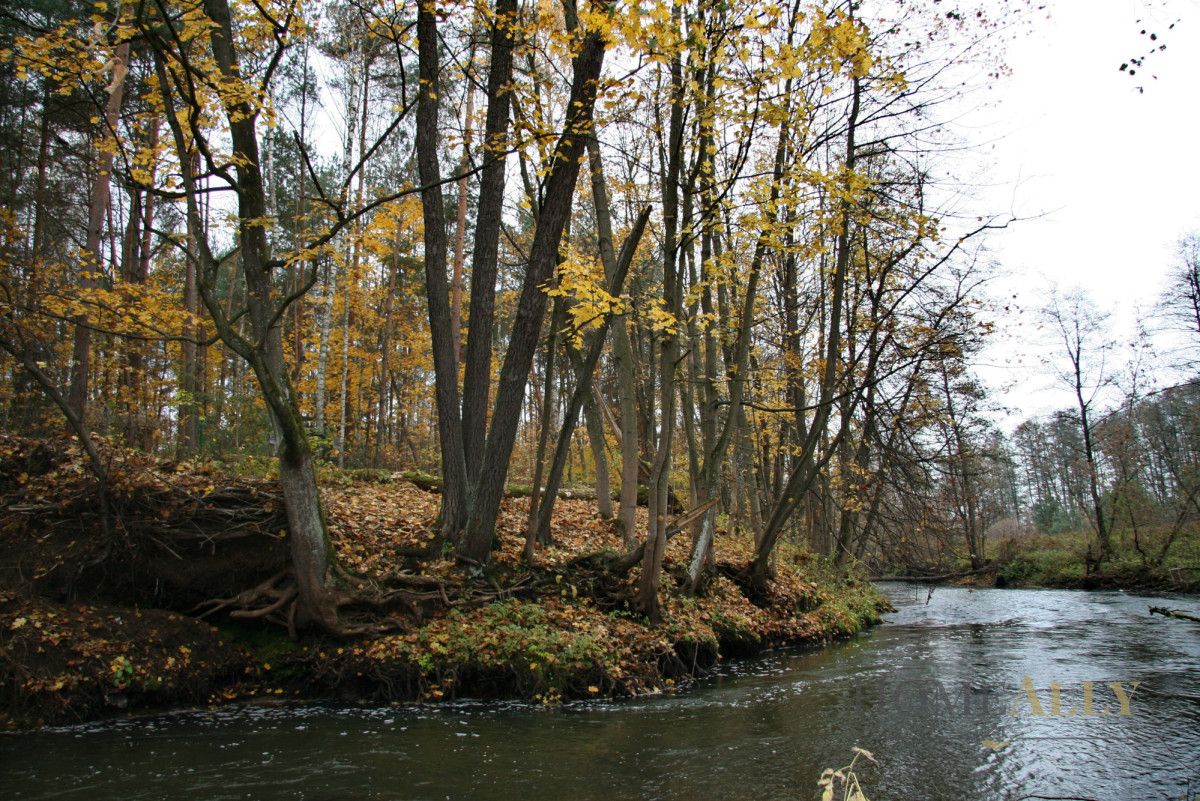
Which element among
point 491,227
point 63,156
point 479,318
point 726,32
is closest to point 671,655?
point 479,318

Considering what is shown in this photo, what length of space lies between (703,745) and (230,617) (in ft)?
17.2

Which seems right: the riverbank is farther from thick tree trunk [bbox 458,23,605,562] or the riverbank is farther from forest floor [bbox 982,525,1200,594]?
thick tree trunk [bbox 458,23,605,562]

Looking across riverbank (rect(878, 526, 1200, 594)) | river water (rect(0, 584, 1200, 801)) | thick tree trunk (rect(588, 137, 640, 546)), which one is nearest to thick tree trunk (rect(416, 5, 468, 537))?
thick tree trunk (rect(588, 137, 640, 546))

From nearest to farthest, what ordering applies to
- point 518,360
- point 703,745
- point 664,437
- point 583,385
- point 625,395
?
point 703,745
point 664,437
point 518,360
point 583,385
point 625,395

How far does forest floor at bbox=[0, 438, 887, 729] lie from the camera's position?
20.6 ft

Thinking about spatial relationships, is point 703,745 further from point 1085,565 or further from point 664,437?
point 1085,565

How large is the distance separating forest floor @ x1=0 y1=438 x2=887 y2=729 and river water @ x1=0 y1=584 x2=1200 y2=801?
Answer: 38cm

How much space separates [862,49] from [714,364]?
628 centimetres

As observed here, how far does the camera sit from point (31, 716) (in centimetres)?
572

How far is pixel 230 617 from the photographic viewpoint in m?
7.33

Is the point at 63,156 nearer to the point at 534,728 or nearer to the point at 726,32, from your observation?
the point at 726,32

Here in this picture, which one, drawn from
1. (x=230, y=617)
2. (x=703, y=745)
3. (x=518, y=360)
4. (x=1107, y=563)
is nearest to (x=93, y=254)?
(x=230, y=617)

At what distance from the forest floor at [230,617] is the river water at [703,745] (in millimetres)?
383

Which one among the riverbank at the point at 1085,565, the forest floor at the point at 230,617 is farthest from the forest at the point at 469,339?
the riverbank at the point at 1085,565
